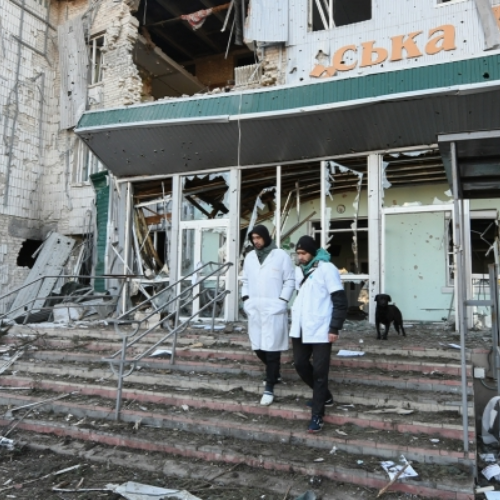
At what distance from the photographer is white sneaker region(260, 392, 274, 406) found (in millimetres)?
4676

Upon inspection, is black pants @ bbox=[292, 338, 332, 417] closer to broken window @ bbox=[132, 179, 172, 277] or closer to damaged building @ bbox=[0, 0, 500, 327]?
damaged building @ bbox=[0, 0, 500, 327]

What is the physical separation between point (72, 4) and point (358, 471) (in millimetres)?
16414

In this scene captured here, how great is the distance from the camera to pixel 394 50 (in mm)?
8461

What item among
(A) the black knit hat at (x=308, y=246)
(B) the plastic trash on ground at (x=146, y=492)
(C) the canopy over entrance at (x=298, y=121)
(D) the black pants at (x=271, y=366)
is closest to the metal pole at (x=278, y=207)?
(C) the canopy over entrance at (x=298, y=121)

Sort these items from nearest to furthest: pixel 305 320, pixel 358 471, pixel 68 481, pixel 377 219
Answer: pixel 358 471
pixel 68 481
pixel 305 320
pixel 377 219

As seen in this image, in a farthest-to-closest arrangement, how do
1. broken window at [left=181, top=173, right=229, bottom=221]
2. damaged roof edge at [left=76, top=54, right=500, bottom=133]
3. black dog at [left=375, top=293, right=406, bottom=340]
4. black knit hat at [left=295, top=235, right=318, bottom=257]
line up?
broken window at [left=181, top=173, right=229, bottom=221]
damaged roof edge at [left=76, top=54, right=500, bottom=133]
black dog at [left=375, top=293, right=406, bottom=340]
black knit hat at [left=295, top=235, right=318, bottom=257]

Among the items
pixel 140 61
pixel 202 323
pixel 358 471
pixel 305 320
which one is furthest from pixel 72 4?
pixel 358 471

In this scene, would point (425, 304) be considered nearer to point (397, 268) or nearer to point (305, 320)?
point (397, 268)

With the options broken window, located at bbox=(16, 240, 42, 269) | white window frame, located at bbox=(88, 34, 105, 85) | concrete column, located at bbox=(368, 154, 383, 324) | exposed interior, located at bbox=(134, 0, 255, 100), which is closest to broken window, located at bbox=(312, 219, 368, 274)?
concrete column, located at bbox=(368, 154, 383, 324)

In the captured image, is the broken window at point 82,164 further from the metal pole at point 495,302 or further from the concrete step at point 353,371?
the metal pole at point 495,302

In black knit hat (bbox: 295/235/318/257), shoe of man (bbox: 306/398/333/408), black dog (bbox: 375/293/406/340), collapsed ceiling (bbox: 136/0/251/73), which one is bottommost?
shoe of man (bbox: 306/398/333/408)

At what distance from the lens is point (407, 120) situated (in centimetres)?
771

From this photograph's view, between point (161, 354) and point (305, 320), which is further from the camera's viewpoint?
point (161, 354)

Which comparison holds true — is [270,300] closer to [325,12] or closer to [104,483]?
[104,483]
